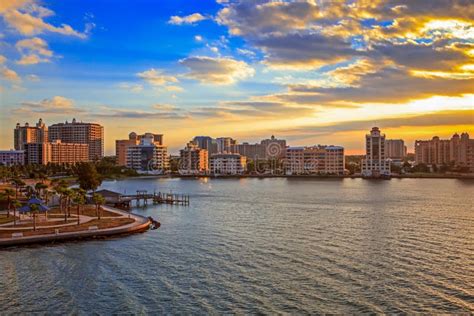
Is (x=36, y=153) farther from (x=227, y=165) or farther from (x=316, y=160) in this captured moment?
(x=316, y=160)

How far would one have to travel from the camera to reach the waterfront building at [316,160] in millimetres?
167750

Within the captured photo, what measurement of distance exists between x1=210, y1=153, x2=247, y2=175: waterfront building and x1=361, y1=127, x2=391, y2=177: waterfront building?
46.9 metres

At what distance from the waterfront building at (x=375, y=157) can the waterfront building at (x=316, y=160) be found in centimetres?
1011

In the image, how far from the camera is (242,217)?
49.8 metres

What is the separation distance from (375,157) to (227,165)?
54.5 m

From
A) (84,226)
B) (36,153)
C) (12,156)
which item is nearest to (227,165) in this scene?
(36,153)

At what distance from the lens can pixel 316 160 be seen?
170000 mm

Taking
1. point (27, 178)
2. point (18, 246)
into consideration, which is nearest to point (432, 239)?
point (18, 246)

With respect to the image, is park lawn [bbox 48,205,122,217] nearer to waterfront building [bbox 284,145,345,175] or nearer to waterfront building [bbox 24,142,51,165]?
waterfront building [bbox 284,145,345,175]

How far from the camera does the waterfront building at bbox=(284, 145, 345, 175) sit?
168 metres

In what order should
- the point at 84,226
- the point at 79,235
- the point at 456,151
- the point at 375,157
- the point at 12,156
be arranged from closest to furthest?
the point at 79,235
the point at 84,226
the point at 375,157
the point at 456,151
the point at 12,156

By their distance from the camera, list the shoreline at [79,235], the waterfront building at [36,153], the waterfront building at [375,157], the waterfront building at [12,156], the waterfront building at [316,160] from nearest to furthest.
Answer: the shoreline at [79,235]
the waterfront building at [375,157]
the waterfront building at [316,160]
the waterfront building at [36,153]
the waterfront building at [12,156]

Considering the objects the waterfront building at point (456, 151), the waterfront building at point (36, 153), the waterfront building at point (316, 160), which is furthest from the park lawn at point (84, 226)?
the waterfront building at point (36, 153)

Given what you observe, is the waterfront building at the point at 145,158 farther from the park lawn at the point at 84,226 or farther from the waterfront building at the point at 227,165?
the park lawn at the point at 84,226
